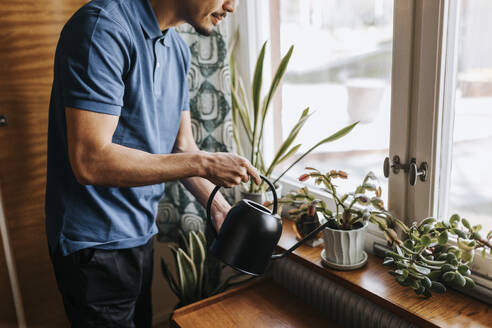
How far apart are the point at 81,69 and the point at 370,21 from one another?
1032 millimetres

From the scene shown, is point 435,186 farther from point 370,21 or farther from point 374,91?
point 370,21

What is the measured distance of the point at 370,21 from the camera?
1.48 m

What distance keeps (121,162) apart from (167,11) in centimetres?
53

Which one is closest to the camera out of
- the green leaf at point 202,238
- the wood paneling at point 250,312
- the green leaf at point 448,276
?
the green leaf at point 448,276

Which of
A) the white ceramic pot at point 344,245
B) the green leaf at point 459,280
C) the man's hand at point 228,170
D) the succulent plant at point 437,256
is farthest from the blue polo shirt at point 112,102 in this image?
the green leaf at point 459,280

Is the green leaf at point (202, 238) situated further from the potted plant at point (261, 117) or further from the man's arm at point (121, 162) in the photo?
the man's arm at point (121, 162)

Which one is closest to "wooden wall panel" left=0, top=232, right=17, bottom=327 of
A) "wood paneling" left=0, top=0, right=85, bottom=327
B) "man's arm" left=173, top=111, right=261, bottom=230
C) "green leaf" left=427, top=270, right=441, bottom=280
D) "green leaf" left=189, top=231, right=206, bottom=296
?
"wood paneling" left=0, top=0, right=85, bottom=327

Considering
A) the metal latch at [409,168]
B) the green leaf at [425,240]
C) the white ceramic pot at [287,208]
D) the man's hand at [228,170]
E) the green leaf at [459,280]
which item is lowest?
the white ceramic pot at [287,208]

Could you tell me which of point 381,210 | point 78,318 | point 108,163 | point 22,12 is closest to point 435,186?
point 381,210

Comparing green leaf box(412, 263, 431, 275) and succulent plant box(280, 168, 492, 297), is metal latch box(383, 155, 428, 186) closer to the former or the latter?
succulent plant box(280, 168, 492, 297)

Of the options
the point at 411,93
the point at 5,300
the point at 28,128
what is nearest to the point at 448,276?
the point at 411,93

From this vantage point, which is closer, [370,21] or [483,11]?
[483,11]

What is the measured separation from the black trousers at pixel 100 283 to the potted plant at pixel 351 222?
651 millimetres

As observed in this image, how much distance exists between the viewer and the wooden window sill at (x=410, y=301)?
1125 millimetres
